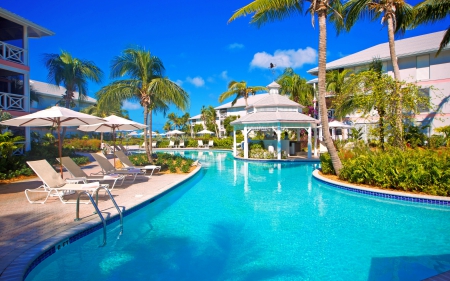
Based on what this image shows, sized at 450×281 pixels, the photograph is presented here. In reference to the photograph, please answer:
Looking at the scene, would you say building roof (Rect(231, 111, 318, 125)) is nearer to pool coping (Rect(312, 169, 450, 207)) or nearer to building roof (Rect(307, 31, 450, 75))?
pool coping (Rect(312, 169, 450, 207))

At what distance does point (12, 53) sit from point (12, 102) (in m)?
2.59

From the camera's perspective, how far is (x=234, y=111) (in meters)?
58.5

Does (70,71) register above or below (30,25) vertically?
below

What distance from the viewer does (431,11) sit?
50.1 ft

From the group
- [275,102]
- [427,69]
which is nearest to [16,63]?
[275,102]

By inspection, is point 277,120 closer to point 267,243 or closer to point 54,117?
point 54,117

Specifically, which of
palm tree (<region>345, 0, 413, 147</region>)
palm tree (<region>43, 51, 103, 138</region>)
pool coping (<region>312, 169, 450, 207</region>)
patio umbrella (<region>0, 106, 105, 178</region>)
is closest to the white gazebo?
palm tree (<region>345, 0, 413, 147</region>)

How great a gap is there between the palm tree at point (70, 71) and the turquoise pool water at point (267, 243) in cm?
1801

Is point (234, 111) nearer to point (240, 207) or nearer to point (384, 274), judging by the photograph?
point (240, 207)

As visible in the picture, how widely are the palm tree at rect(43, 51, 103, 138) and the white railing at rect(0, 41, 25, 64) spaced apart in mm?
6401

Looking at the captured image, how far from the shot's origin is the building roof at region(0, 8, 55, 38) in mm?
14273

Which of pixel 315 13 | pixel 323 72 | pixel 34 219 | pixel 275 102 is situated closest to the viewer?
pixel 34 219

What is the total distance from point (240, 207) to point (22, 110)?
45.5ft

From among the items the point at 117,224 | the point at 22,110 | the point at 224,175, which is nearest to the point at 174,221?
the point at 117,224
